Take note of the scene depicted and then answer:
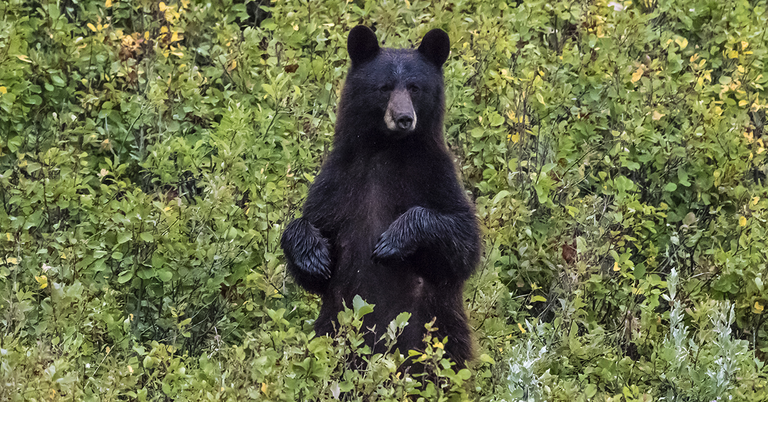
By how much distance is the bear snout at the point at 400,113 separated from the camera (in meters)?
4.45

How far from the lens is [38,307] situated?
518 centimetres

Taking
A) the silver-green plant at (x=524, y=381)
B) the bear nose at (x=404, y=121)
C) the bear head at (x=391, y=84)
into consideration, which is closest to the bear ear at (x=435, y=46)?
the bear head at (x=391, y=84)

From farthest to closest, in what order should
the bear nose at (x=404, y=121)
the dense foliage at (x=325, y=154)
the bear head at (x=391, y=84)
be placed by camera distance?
the dense foliage at (x=325, y=154)
the bear head at (x=391, y=84)
the bear nose at (x=404, y=121)

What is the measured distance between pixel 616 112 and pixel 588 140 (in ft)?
0.87

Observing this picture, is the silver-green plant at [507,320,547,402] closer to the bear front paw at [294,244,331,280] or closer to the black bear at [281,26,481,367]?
the black bear at [281,26,481,367]

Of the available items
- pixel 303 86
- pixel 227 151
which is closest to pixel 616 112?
pixel 303 86

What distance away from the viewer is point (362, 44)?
4672 mm

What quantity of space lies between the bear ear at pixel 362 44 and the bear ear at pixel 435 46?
235 mm

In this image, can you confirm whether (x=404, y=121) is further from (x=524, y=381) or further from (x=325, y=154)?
(x=524, y=381)

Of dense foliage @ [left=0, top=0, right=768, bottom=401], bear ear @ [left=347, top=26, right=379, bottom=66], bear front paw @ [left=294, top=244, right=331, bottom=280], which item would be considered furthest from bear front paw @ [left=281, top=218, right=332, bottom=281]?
bear ear @ [left=347, top=26, right=379, bottom=66]

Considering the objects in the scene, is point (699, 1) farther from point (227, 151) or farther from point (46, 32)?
point (46, 32)

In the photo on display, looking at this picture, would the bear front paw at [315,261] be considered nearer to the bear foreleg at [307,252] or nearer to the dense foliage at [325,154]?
the bear foreleg at [307,252]

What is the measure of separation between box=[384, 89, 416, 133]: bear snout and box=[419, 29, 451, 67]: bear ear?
0.89 ft

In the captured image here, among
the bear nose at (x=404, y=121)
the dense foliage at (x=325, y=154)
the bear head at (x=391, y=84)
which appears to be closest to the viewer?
the bear nose at (x=404, y=121)
